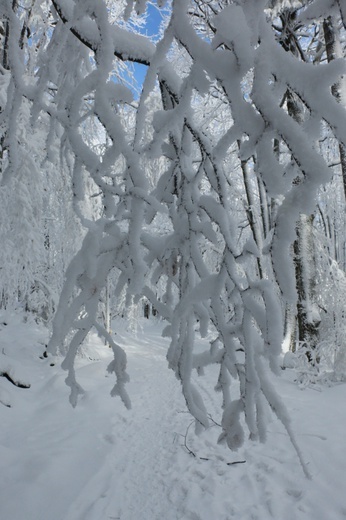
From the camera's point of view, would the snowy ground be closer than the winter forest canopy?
No

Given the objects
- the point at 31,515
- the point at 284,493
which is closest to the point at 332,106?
the point at 284,493

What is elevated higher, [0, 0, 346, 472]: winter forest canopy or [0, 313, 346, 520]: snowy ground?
[0, 0, 346, 472]: winter forest canopy

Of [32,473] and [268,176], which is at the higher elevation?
[268,176]

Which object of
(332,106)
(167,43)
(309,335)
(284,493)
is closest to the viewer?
(332,106)

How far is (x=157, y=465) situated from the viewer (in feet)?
13.0

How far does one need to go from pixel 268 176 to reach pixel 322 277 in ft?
25.1

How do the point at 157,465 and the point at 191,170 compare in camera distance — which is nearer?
the point at 191,170

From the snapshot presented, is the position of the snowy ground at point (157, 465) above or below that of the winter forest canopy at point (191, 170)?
below

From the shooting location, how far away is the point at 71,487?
3.53 m

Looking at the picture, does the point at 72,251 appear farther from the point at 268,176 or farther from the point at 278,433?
the point at 268,176

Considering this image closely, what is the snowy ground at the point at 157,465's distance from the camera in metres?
3.04

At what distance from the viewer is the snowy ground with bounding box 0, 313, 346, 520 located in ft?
9.96

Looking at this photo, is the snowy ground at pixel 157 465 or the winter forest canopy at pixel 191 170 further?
the snowy ground at pixel 157 465

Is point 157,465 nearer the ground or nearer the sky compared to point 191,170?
nearer the ground
